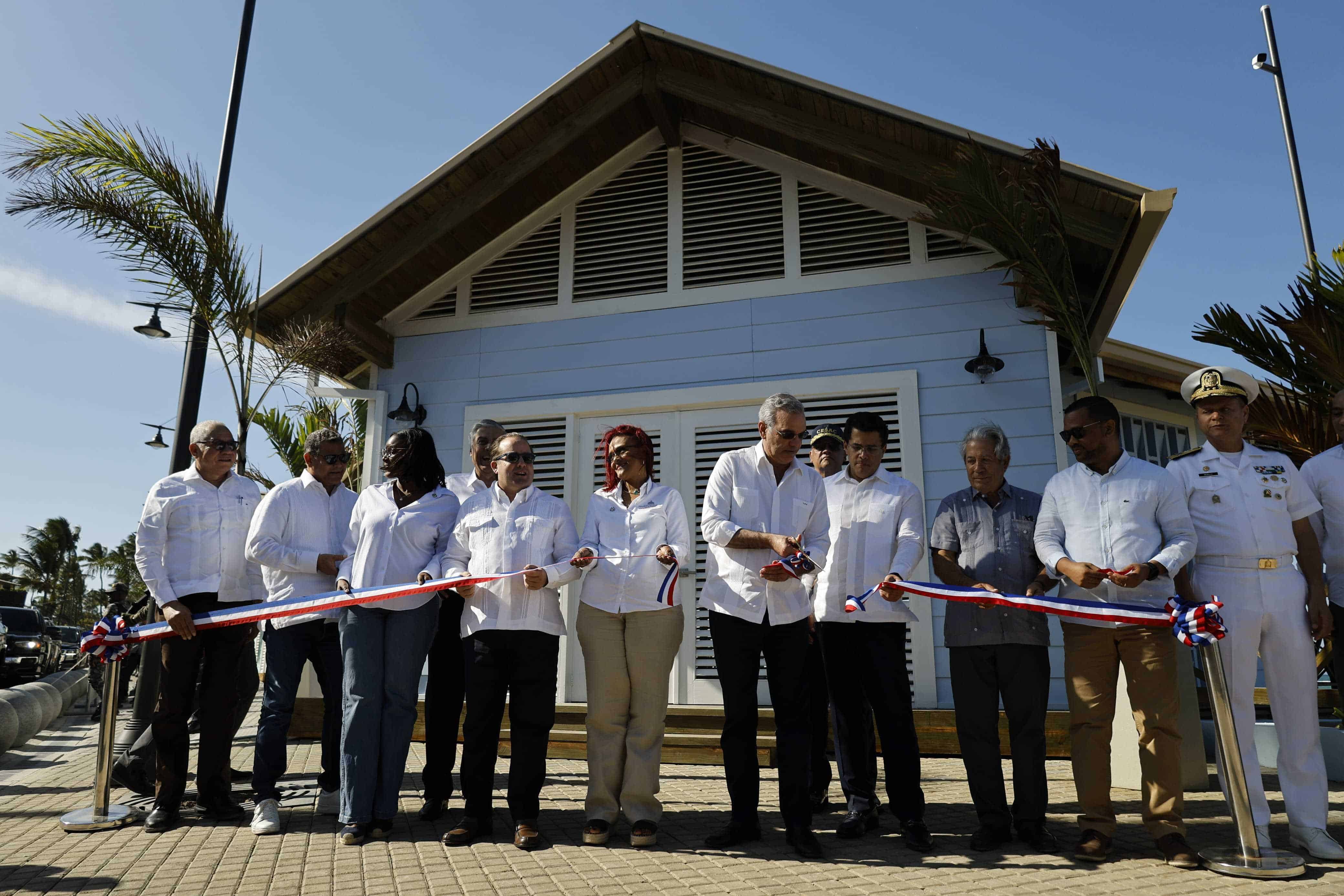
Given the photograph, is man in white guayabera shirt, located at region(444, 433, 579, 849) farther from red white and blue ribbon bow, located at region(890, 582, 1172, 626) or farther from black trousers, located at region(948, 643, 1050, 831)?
black trousers, located at region(948, 643, 1050, 831)

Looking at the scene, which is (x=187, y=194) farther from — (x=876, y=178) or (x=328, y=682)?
(x=876, y=178)

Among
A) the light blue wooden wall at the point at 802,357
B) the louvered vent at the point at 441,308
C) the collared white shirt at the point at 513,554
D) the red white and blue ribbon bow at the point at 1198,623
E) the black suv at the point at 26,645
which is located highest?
the louvered vent at the point at 441,308

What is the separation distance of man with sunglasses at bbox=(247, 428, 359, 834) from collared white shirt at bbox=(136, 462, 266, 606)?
120mm

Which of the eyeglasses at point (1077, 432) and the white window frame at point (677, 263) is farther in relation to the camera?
the white window frame at point (677, 263)

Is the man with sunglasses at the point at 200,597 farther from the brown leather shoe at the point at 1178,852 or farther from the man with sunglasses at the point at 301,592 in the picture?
the brown leather shoe at the point at 1178,852

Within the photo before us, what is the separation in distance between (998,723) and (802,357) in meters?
3.80

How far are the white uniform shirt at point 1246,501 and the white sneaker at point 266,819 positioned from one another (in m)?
4.14

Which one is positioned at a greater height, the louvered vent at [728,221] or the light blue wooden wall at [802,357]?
the louvered vent at [728,221]

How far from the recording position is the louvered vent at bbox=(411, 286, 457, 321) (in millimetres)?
8023

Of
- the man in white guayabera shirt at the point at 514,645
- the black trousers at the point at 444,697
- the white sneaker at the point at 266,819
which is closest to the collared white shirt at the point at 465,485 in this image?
the black trousers at the point at 444,697

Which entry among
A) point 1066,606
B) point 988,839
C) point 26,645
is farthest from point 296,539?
point 26,645

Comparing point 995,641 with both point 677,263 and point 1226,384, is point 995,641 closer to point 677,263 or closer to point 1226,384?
point 1226,384

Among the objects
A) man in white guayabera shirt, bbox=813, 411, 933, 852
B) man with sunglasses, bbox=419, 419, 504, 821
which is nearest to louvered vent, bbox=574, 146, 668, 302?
man with sunglasses, bbox=419, 419, 504, 821

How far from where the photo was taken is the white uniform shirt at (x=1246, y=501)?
3637 mm
